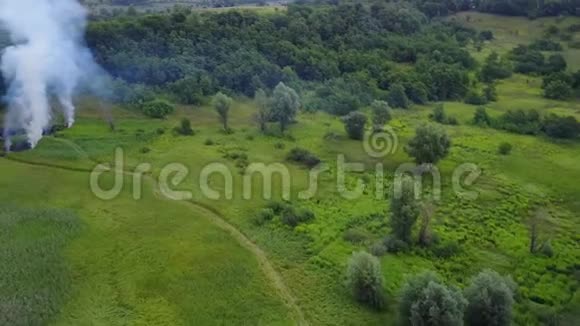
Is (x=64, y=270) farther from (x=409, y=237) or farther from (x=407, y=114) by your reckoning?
(x=407, y=114)

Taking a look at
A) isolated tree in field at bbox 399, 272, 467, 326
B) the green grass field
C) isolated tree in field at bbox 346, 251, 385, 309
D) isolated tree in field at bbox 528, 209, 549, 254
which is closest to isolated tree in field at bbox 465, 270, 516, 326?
isolated tree in field at bbox 399, 272, 467, 326

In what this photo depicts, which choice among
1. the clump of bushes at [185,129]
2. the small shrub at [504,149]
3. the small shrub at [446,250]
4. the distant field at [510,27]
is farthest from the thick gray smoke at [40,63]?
the distant field at [510,27]

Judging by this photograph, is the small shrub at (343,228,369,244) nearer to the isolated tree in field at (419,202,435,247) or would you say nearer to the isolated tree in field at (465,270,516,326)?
the isolated tree in field at (419,202,435,247)

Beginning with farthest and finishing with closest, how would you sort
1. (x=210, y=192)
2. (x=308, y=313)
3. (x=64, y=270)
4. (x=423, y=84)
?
1. (x=423, y=84)
2. (x=210, y=192)
3. (x=64, y=270)
4. (x=308, y=313)

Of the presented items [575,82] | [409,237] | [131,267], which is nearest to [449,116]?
[575,82]

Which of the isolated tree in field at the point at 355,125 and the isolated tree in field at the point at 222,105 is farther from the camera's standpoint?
the isolated tree in field at the point at 222,105

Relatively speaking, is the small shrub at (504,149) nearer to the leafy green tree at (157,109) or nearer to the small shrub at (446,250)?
the small shrub at (446,250)
